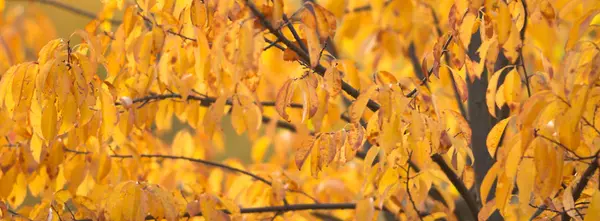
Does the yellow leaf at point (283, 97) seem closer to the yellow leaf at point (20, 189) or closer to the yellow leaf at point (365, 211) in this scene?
the yellow leaf at point (365, 211)

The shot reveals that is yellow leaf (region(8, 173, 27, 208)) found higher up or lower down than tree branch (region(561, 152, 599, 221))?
higher up

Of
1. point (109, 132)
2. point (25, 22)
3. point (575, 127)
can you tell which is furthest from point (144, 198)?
point (25, 22)

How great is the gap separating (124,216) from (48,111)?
12.8 inches

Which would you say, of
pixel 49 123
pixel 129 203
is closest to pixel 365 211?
pixel 129 203

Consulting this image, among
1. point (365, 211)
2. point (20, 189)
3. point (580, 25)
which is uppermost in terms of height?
point (580, 25)

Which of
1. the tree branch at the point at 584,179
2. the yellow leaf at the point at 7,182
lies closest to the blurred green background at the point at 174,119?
the yellow leaf at the point at 7,182

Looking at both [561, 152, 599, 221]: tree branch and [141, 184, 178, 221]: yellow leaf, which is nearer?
[561, 152, 599, 221]: tree branch

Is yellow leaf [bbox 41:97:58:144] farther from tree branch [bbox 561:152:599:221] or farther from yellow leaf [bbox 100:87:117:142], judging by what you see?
tree branch [bbox 561:152:599:221]

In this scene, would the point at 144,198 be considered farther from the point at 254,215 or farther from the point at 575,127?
the point at 575,127

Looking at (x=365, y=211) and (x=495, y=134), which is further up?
(x=495, y=134)

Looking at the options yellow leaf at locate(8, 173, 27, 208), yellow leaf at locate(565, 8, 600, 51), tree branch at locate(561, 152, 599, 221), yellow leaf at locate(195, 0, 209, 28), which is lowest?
tree branch at locate(561, 152, 599, 221)

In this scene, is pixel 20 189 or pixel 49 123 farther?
pixel 20 189

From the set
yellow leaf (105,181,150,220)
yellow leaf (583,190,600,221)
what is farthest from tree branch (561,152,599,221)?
yellow leaf (105,181,150,220)

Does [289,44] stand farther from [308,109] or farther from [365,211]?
[365,211]
